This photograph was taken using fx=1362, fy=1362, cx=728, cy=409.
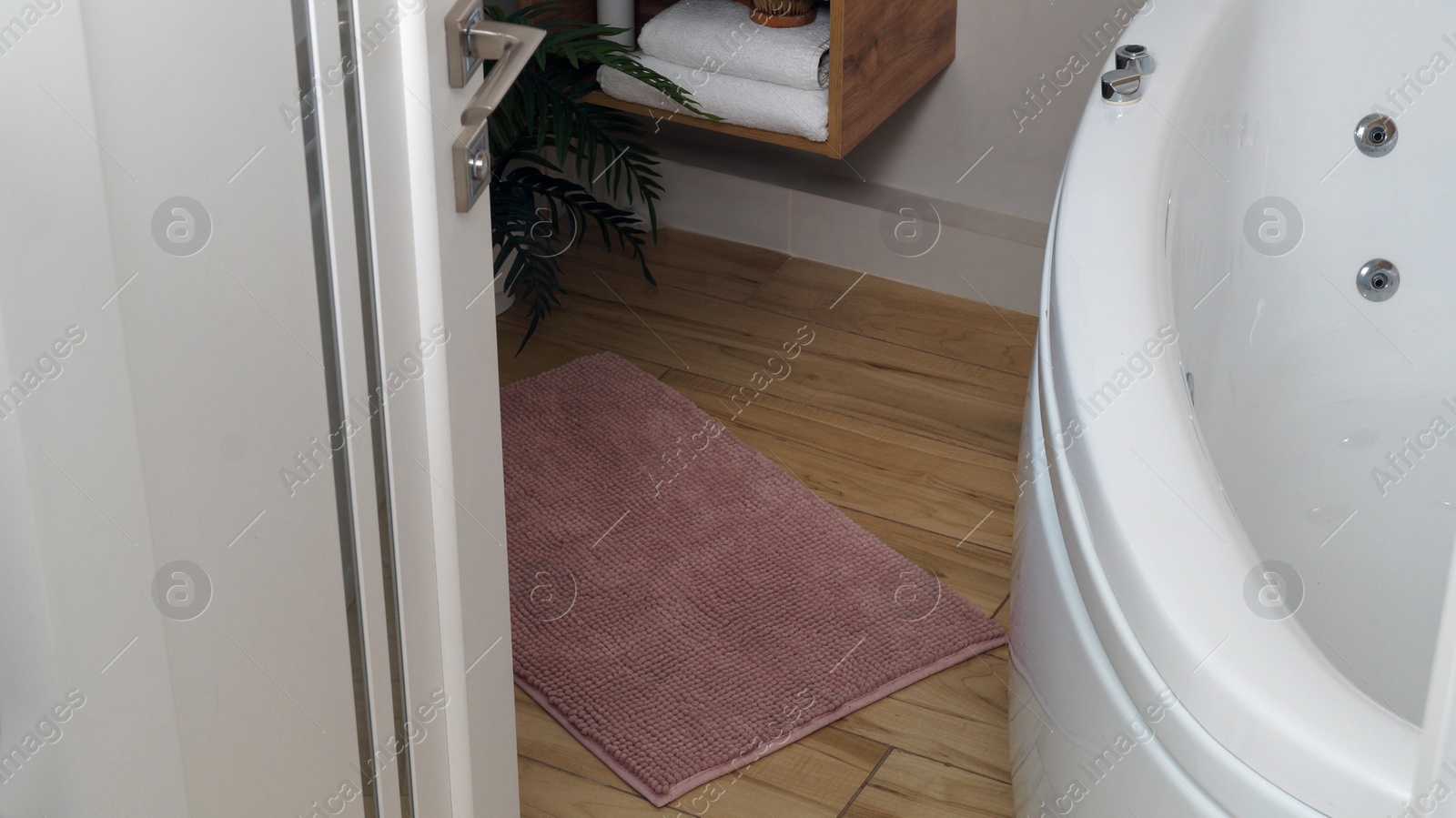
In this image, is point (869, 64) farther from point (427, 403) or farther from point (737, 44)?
point (427, 403)

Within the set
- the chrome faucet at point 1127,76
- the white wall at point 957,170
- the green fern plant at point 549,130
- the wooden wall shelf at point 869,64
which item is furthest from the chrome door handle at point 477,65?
the white wall at point 957,170

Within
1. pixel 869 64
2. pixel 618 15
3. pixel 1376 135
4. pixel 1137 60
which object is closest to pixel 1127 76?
pixel 1137 60

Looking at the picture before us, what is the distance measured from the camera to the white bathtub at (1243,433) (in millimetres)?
807

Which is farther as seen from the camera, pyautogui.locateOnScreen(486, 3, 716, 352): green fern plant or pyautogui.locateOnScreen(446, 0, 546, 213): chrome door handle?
pyautogui.locateOnScreen(486, 3, 716, 352): green fern plant

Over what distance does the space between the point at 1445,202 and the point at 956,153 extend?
852 millimetres

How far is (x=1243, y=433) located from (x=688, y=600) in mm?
665

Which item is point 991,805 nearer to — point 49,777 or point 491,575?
point 491,575

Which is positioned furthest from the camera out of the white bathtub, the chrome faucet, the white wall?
the white wall

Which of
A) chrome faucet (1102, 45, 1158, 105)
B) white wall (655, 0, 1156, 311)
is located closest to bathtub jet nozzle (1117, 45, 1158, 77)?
chrome faucet (1102, 45, 1158, 105)

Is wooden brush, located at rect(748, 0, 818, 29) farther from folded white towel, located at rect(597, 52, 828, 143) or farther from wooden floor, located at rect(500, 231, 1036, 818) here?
wooden floor, located at rect(500, 231, 1036, 818)

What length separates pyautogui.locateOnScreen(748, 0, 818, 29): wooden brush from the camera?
1.97 m

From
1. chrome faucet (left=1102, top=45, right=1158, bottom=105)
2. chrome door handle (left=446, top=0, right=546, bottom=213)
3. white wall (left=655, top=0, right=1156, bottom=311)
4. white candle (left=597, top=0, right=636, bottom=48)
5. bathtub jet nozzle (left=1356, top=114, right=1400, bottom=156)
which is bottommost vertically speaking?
white wall (left=655, top=0, right=1156, bottom=311)

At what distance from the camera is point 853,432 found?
1957mm

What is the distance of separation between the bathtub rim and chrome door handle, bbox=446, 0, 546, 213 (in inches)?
18.6
